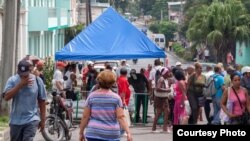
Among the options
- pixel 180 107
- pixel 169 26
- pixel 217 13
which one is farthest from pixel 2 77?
pixel 169 26

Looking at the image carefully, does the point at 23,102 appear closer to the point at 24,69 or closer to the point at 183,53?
the point at 24,69

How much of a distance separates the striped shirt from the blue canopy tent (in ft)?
35.5

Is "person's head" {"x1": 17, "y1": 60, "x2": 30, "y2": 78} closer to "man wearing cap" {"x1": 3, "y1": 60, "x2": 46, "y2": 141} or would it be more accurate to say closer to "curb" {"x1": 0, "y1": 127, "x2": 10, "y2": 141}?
"man wearing cap" {"x1": 3, "y1": 60, "x2": 46, "y2": 141}

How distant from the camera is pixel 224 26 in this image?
5400 centimetres

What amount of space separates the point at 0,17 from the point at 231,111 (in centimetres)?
1984

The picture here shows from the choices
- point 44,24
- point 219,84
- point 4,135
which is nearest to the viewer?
point 4,135

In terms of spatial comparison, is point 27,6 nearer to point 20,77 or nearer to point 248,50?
point 248,50

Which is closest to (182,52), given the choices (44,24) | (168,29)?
(168,29)

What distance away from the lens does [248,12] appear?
5975 cm

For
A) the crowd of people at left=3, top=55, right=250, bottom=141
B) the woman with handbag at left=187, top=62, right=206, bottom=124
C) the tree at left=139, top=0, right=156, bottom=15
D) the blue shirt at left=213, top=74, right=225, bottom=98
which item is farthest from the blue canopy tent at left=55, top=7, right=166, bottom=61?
the tree at left=139, top=0, right=156, bottom=15

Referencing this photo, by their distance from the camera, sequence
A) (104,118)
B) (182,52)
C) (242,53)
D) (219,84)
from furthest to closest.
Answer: (182,52)
(242,53)
(219,84)
(104,118)

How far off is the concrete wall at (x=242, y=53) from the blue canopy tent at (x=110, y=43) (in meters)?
34.8

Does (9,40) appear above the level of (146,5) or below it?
below

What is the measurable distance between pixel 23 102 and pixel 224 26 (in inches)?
1757
